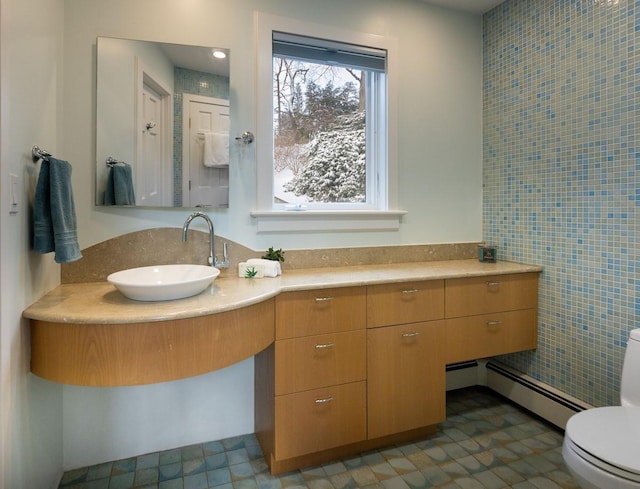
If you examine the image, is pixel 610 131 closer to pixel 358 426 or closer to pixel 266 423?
pixel 358 426

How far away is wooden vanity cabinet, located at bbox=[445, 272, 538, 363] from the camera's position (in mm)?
2041

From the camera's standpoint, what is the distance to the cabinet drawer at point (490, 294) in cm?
204

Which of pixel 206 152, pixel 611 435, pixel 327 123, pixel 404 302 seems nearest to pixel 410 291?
pixel 404 302

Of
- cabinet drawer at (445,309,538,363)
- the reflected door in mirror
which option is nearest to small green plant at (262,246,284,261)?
the reflected door in mirror

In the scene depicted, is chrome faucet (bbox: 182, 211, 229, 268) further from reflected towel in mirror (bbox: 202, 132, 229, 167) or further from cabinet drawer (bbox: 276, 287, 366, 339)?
cabinet drawer (bbox: 276, 287, 366, 339)

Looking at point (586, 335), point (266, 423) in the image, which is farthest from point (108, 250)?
point (586, 335)

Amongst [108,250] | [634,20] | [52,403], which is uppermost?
[634,20]

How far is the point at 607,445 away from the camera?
125 cm

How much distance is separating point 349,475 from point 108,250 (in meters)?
1.58

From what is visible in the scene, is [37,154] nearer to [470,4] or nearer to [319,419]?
[319,419]

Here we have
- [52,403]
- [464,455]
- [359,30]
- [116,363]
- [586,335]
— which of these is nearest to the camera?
[116,363]

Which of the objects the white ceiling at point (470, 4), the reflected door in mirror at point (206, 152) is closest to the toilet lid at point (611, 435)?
the reflected door in mirror at point (206, 152)

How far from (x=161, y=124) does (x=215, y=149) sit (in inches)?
11.1

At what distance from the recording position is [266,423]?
1.85 m
